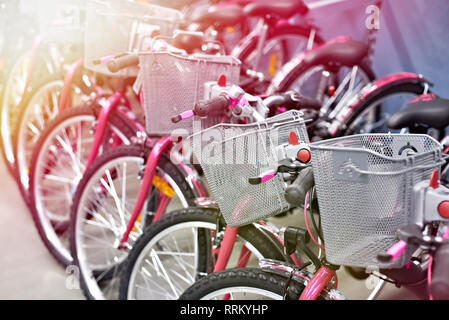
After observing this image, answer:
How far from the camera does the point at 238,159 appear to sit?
0.97 metres

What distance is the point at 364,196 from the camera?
75 cm

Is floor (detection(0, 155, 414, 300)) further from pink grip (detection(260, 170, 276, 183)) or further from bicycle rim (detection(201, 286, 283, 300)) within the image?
pink grip (detection(260, 170, 276, 183))

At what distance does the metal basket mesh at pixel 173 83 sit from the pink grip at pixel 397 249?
2.19ft

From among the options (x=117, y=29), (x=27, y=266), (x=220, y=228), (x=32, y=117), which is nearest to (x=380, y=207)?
(x=220, y=228)

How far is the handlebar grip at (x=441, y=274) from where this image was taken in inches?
26.5

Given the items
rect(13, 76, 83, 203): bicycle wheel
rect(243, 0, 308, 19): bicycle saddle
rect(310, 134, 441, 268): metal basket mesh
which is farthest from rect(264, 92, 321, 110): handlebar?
rect(243, 0, 308, 19): bicycle saddle

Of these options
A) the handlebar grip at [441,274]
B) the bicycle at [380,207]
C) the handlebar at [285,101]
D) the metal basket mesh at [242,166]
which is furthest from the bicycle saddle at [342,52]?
the handlebar grip at [441,274]

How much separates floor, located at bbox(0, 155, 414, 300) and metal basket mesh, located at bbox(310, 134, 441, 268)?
38.5 inches

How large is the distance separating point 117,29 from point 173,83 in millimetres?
655

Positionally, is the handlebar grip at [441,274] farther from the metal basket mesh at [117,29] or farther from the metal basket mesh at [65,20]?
the metal basket mesh at [65,20]

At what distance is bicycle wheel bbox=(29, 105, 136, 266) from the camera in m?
1.98
